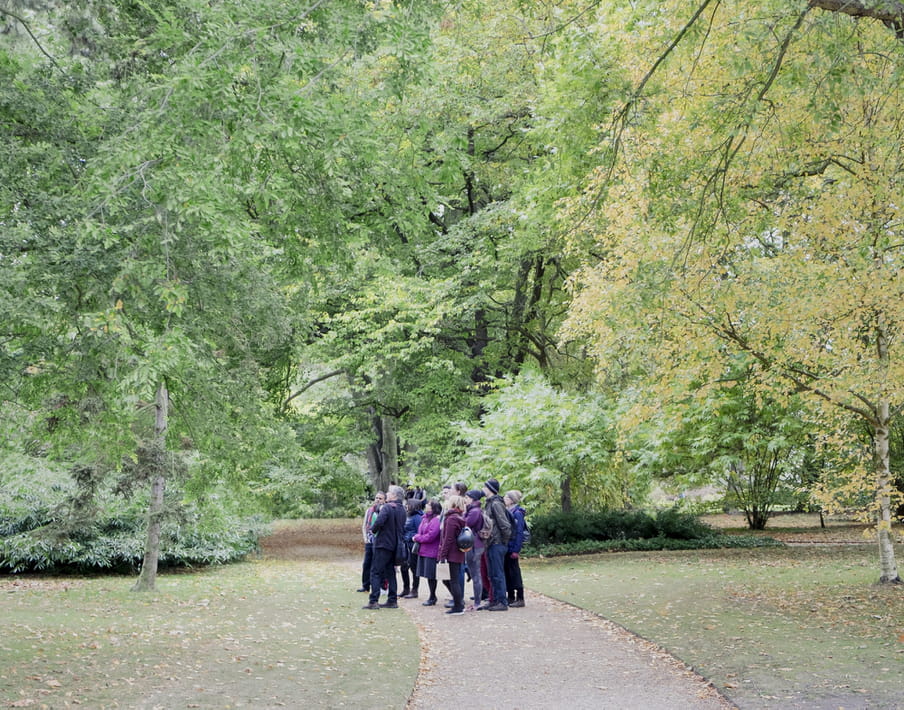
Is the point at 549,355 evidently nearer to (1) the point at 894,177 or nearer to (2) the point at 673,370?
(2) the point at 673,370

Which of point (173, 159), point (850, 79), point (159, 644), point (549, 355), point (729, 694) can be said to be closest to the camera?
point (173, 159)

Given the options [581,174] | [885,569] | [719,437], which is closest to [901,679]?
[885,569]

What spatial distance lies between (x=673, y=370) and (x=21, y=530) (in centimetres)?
1303

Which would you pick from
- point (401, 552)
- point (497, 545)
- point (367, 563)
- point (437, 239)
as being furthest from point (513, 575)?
point (437, 239)

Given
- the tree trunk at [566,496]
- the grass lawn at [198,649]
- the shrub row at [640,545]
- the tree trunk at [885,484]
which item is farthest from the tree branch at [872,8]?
the tree trunk at [566,496]

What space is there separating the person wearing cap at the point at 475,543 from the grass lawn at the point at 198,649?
1688 millimetres

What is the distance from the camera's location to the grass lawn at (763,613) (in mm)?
7215

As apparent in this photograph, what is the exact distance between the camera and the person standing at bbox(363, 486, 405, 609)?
11.9m

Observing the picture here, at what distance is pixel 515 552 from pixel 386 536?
6.43ft

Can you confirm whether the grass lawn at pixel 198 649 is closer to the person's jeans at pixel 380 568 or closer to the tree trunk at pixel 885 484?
the person's jeans at pixel 380 568

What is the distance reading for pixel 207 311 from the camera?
9688 millimetres

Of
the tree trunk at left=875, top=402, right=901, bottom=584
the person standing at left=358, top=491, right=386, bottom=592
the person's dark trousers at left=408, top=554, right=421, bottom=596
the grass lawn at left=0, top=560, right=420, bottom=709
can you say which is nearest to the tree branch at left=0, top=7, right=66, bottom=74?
the grass lawn at left=0, top=560, right=420, bottom=709

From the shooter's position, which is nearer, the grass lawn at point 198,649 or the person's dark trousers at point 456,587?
the grass lawn at point 198,649

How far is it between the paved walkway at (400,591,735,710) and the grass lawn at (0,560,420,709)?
1.29 feet
